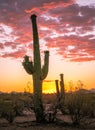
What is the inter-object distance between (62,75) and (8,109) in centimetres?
1921

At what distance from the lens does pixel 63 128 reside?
52.2 feet

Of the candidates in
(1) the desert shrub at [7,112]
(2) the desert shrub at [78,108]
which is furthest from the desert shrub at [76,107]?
(1) the desert shrub at [7,112]

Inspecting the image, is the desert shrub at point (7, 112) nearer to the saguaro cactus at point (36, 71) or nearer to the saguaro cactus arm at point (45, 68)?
the saguaro cactus at point (36, 71)

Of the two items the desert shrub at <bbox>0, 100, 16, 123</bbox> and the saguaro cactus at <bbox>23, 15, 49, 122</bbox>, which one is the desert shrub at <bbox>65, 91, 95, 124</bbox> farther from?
the desert shrub at <bbox>0, 100, 16, 123</bbox>

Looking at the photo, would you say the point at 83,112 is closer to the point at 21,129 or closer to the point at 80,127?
the point at 80,127

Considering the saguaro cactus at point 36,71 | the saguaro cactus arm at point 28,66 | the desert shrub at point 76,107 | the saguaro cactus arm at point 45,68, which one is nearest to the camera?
the desert shrub at point 76,107

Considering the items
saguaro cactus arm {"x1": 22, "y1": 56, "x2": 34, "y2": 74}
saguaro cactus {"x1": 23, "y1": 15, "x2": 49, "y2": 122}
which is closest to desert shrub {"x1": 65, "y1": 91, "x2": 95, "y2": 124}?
saguaro cactus {"x1": 23, "y1": 15, "x2": 49, "y2": 122}

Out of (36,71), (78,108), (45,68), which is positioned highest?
(45,68)

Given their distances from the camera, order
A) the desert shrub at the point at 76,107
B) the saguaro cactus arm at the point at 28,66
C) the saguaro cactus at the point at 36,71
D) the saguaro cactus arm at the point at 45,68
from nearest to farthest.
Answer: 1. the desert shrub at the point at 76,107
2. the saguaro cactus at the point at 36,71
3. the saguaro cactus arm at the point at 28,66
4. the saguaro cactus arm at the point at 45,68

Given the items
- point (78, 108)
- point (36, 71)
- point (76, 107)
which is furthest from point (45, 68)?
point (78, 108)

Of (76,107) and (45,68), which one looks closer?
(76,107)

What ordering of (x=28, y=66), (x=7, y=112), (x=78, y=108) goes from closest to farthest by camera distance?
(x=78, y=108) → (x=28, y=66) → (x=7, y=112)

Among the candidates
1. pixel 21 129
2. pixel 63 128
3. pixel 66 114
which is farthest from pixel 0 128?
pixel 66 114

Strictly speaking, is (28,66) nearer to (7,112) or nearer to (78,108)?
(7,112)
